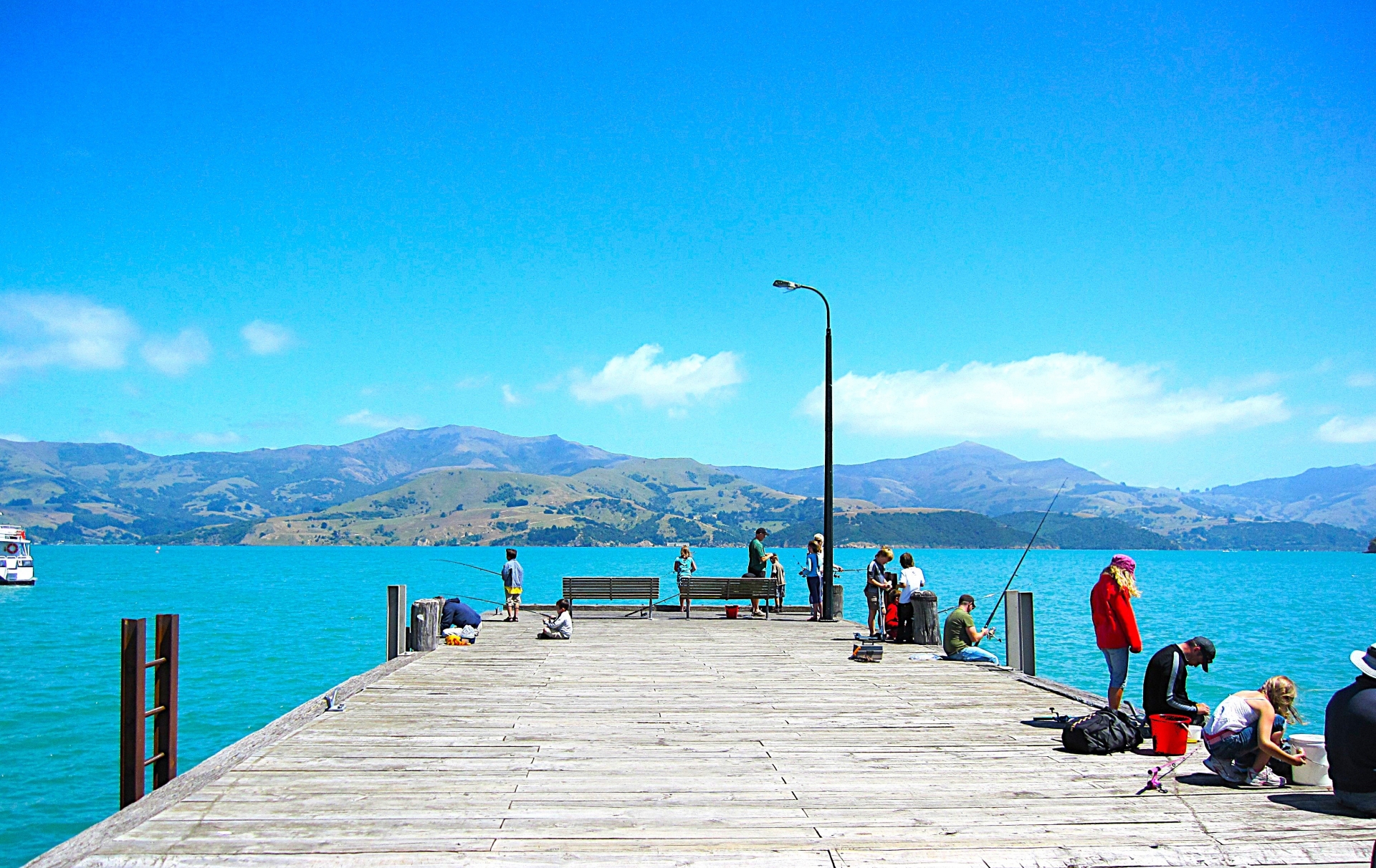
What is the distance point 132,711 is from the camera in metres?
7.49

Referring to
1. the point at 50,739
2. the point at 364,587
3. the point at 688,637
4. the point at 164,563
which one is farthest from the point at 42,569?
the point at 688,637

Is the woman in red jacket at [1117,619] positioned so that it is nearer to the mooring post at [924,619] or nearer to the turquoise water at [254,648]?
the turquoise water at [254,648]

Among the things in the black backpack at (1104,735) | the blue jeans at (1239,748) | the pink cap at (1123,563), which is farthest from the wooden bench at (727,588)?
the blue jeans at (1239,748)

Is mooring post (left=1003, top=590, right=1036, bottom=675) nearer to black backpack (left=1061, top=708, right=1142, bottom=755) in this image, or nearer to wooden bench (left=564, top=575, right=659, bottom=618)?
black backpack (left=1061, top=708, right=1142, bottom=755)

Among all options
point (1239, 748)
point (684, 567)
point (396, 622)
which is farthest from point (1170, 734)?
point (684, 567)

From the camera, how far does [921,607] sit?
672 inches

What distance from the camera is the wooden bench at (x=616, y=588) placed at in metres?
21.8

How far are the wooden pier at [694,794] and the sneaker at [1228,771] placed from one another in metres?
0.10

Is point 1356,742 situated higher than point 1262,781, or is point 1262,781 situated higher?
point 1356,742

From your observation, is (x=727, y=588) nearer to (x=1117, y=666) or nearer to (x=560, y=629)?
(x=560, y=629)

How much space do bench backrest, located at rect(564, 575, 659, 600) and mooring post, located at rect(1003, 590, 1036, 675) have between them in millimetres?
9554

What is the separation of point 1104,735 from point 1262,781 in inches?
52.0

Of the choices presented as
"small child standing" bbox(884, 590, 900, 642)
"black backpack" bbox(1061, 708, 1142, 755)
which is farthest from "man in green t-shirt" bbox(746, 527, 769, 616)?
"black backpack" bbox(1061, 708, 1142, 755)

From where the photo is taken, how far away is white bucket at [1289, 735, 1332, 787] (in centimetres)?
722
